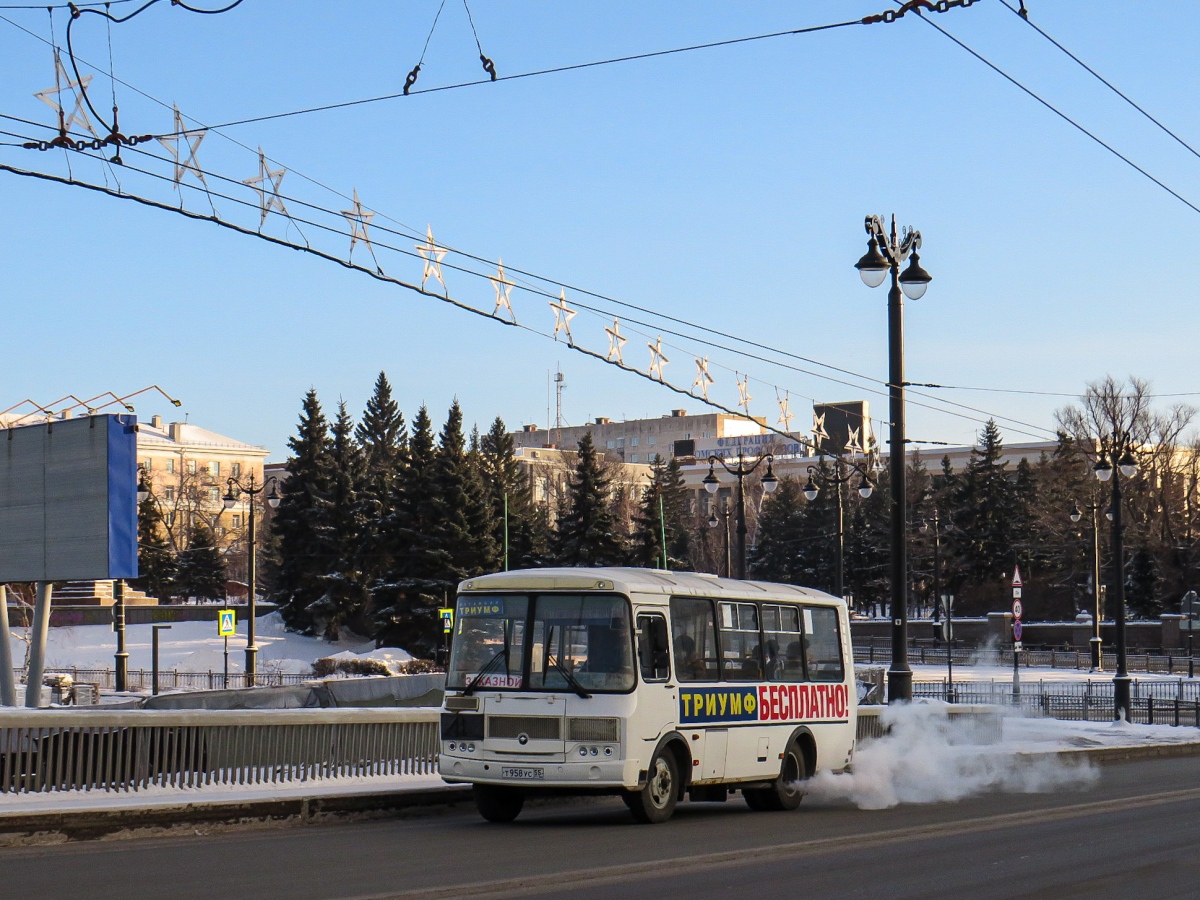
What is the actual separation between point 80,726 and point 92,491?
458 inches

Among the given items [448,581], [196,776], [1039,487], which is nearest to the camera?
[196,776]

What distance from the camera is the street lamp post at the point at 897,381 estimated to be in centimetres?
2131

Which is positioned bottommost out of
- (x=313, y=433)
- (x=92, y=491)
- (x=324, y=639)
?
(x=324, y=639)

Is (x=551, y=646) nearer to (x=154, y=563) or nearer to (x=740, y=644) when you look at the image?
(x=740, y=644)

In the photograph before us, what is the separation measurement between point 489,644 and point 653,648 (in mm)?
1646

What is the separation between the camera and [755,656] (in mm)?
16641

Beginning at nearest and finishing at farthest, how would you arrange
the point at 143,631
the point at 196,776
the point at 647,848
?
1. the point at 647,848
2. the point at 196,776
3. the point at 143,631

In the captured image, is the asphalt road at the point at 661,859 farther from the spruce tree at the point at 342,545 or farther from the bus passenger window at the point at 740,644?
the spruce tree at the point at 342,545

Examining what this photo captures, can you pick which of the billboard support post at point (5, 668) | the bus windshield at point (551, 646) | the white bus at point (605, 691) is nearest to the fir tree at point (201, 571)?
the billboard support post at point (5, 668)

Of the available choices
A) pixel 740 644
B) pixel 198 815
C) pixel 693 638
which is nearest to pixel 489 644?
pixel 693 638

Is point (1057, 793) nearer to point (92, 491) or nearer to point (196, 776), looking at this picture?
point (196, 776)

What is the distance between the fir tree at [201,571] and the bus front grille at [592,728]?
9426 cm

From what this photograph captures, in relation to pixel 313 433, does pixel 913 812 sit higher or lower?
lower

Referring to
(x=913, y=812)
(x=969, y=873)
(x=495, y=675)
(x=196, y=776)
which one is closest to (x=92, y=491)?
(x=196, y=776)
